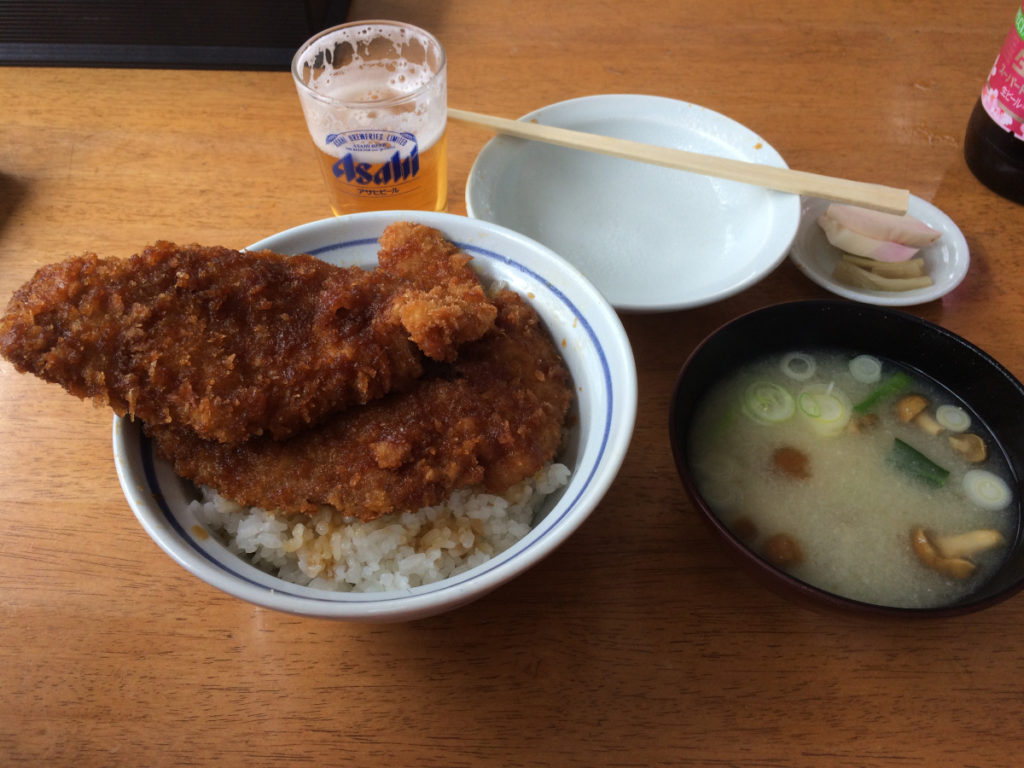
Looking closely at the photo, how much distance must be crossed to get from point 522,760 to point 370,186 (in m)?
1.44

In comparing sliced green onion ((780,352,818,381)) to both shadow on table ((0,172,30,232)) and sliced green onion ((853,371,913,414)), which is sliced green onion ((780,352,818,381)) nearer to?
sliced green onion ((853,371,913,414))

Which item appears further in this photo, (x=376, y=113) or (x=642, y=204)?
(x=642, y=204)

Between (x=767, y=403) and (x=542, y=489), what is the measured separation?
57 cm

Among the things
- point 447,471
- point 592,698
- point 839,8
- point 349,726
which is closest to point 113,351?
point 447,471

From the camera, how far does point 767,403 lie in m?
1.50

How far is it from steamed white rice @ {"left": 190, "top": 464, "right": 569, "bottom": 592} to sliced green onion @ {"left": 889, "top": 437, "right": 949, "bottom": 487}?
28.2 inches

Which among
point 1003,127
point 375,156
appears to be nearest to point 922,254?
point 1003,127

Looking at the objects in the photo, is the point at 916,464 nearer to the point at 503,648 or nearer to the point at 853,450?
the point at 853,450

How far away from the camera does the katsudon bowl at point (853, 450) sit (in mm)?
1256

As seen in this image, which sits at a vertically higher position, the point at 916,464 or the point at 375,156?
the point at 375,156

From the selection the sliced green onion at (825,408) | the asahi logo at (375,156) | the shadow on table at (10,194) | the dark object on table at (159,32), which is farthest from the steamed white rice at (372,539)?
the dark object on table at (159,32)

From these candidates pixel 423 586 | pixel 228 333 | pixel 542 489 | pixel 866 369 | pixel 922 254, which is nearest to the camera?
pixel 423 586

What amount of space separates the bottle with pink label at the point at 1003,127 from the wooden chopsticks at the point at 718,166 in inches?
13.1

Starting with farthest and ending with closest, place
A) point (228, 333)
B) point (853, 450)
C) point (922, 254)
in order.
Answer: point (922, 254)
point (853, 450)
point (228, 333)
